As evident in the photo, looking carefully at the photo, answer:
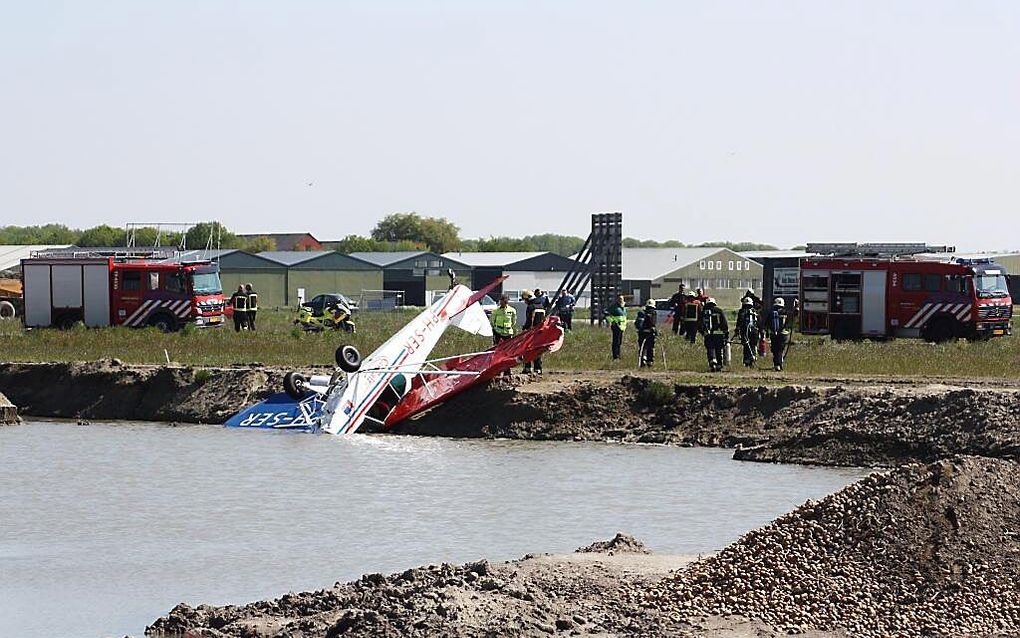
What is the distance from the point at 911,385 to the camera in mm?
28531

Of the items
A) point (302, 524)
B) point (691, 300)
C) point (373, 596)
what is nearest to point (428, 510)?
point (302, 524)

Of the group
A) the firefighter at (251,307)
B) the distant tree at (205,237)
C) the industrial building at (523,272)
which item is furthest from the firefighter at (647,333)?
the distant tree at (205,237)

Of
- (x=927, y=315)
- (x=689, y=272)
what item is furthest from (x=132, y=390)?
(x=689, y=272)

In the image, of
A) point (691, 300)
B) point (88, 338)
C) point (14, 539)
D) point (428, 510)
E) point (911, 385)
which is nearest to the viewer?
point (14, 539)

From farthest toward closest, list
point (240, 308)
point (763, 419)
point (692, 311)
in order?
point (240, 308)
point (692, 311)
point (763, 419)

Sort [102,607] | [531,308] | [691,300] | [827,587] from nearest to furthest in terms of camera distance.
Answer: [827,587] < [102,607] < [531,308] < [691,300]

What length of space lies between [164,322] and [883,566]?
3611cm

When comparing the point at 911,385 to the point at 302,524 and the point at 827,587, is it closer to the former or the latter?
the point at 302,524

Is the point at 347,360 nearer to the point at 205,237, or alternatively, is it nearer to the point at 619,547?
the point at 619,547

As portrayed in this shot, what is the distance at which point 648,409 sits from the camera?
2800cm

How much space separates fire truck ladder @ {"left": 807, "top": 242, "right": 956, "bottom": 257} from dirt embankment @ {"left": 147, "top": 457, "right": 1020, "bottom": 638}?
2939cm

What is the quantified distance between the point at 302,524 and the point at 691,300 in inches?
787

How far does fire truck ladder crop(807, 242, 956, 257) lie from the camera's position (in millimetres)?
43094

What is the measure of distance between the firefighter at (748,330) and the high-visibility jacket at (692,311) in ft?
13.6
